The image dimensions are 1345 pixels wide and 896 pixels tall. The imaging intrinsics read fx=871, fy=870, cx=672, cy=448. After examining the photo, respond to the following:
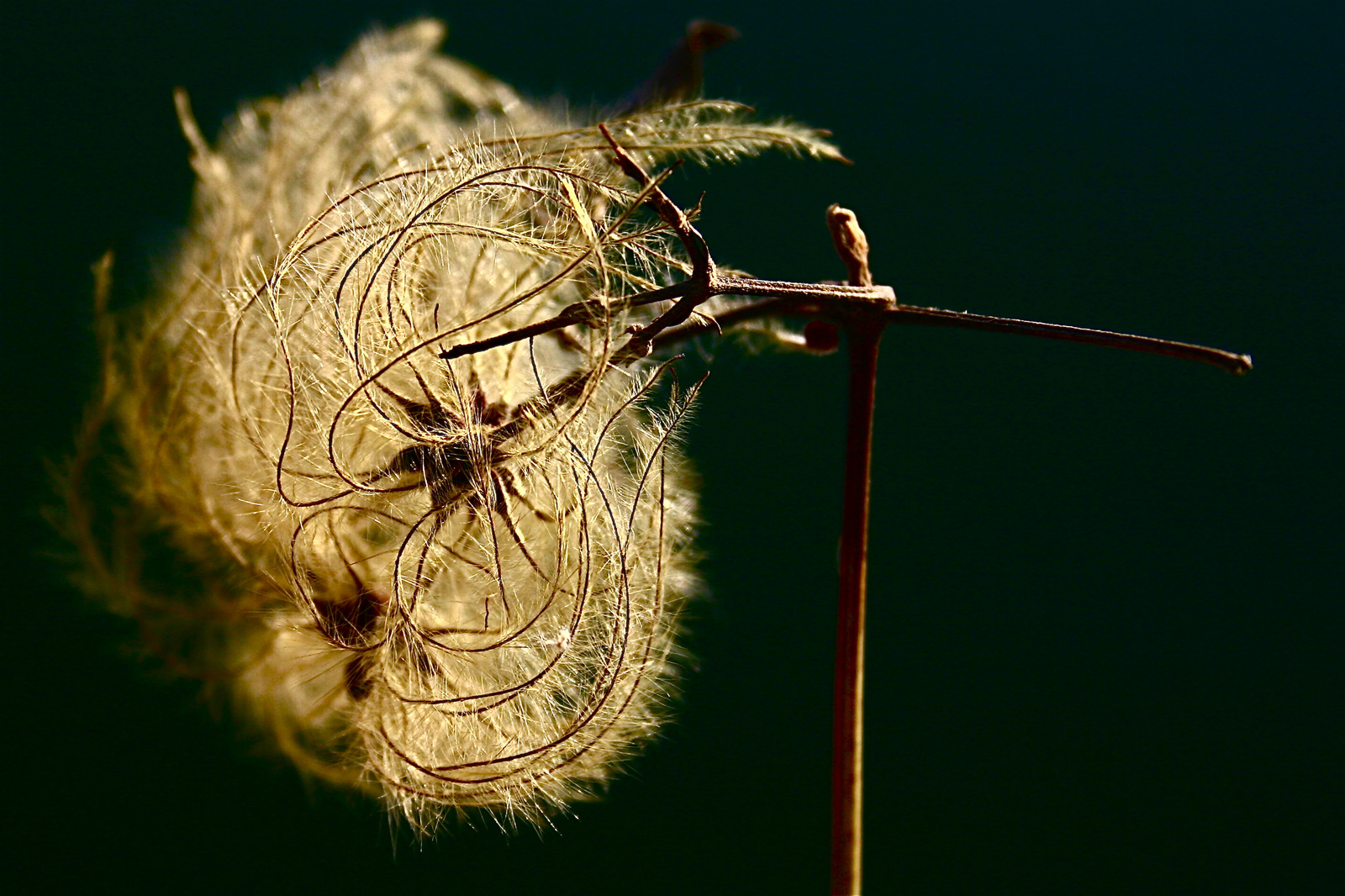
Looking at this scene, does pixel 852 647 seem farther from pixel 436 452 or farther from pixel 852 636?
pixel 436 452

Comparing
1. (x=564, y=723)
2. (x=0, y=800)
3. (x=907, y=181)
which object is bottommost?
(x=0, y=800)

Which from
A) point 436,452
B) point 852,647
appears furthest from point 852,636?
point 436,452

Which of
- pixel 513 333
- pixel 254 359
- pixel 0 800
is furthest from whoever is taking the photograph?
pixel 0 800

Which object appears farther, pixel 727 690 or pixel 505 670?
pixel 727 690

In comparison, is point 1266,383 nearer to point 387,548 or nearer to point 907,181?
point 907,181

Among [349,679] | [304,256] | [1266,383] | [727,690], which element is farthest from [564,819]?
[1266,383]

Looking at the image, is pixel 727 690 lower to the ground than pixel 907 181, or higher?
lower

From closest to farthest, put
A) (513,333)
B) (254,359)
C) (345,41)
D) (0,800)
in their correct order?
(513,333) < (254,359) < (0,800) < (345,41)
